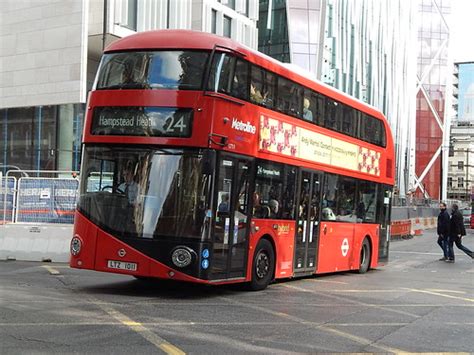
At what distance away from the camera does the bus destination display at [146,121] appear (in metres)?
9.42

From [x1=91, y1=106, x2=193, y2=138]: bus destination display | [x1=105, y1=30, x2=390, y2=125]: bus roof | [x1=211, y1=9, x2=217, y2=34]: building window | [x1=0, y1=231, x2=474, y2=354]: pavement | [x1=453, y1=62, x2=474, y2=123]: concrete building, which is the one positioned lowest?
[x1=0, y1=231, x2=474, y2=354]: pavement

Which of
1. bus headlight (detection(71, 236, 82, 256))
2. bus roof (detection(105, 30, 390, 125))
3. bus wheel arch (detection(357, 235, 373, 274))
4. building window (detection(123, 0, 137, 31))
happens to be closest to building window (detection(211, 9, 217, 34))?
building window (detection(123, 0, 137, 31))

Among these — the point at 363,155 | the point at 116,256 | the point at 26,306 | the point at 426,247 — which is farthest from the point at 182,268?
the point at 426,247

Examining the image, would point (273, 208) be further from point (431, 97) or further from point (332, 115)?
point (431, 97)

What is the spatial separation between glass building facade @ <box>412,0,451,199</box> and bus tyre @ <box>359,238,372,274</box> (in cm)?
7666

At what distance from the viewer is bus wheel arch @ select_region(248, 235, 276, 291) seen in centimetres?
1077

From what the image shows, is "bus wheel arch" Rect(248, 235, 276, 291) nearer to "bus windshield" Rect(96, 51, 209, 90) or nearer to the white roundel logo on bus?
"bus windshield" Rect(96, 51, 209, 90)

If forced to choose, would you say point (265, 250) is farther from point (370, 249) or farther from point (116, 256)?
point (370, 249)

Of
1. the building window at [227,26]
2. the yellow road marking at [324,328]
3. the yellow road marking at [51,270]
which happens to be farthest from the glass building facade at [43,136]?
the yellow road marking at [324,328]

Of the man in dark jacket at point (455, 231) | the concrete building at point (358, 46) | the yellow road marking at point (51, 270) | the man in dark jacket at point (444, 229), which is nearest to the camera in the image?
the yellow road marking at point (51, 270)

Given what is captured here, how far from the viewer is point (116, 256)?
952 cm

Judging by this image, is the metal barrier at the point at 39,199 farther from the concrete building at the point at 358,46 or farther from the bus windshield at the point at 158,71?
the concrete building at the point at 358,46

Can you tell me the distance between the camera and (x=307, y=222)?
1270cm

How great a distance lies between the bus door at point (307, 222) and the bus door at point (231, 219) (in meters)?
2.25
